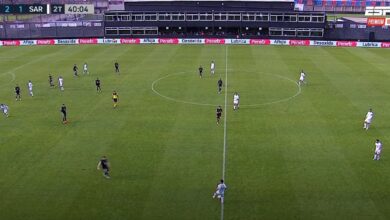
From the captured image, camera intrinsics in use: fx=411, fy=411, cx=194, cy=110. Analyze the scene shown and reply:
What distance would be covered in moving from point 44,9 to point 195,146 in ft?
217

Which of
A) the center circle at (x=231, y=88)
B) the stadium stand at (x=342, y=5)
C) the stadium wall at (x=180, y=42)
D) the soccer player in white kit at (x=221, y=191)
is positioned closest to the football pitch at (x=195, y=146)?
the center circle at (x=231, y=88)

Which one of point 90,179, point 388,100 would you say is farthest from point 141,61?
point 90,179

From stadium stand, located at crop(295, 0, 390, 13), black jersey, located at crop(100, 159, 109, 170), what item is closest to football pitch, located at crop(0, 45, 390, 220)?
black jersey, located at crop(100, 159, 109, 170)

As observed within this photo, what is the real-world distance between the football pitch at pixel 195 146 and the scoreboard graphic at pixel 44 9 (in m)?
34.1

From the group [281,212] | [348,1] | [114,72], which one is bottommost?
[281,212]

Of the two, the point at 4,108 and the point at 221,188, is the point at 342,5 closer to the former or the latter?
the point at 4,108

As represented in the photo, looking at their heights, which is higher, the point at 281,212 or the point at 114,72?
the point at 114,72

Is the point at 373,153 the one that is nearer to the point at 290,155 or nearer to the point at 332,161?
the point at 332,161

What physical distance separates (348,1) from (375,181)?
14790 centimetres

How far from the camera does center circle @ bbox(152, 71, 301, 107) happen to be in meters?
39.6

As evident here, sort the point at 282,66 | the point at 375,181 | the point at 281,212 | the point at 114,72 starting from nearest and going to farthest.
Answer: the point at 281,212 → the point at 375,181 → the point at 114,72 → the point at 282,66

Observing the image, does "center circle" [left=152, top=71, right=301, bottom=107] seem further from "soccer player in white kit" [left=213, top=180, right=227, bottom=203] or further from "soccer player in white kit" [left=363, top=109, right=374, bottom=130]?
"soccer player in white kit" [left=213, top=180, right=227, bottom=203]

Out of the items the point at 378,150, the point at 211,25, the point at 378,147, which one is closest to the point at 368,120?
the point at 378,150

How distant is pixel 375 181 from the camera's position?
2345cm
